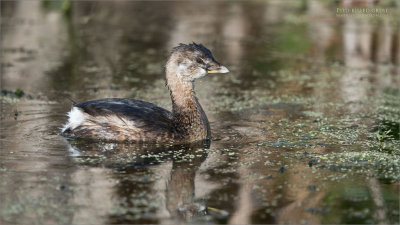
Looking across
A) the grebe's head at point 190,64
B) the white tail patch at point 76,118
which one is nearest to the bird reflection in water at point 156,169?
the white tail patch at point 76,118

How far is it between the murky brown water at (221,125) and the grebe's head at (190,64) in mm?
791

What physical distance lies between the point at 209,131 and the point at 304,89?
3536 millimetres

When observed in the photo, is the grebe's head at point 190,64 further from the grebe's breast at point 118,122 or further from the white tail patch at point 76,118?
the white tail patch at point 76,118

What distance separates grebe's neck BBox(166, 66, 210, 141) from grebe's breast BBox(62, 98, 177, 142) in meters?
0.14

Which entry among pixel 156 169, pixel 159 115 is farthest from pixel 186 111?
pixel 156 169

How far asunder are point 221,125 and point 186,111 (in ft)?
2.54

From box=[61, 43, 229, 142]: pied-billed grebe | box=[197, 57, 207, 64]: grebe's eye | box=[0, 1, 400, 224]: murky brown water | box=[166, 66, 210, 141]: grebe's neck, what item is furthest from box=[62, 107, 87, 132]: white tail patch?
box=[197, 57, 207, 64]: grebe's eye

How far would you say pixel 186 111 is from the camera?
830 cm

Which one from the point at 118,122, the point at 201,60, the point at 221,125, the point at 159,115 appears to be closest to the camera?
the point at 118,122

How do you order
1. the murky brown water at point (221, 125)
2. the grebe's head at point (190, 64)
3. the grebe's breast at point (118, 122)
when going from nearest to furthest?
the murky brown water at point (221, 125)
the grebe's breast at point (118, 122)
the grebe's head at point (190, 64)

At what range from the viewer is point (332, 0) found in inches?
864

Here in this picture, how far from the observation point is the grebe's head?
27.5ft

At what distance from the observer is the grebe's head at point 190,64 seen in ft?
27.5

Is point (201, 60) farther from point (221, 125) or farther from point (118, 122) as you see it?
point (118, 122)
